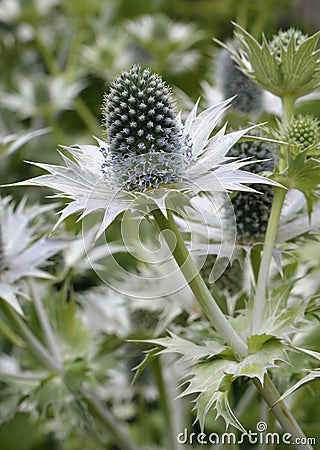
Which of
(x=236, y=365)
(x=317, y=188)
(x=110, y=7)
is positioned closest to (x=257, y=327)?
(x=236, y=365)

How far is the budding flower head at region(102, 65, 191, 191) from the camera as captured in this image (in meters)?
0.62

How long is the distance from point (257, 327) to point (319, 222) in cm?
18

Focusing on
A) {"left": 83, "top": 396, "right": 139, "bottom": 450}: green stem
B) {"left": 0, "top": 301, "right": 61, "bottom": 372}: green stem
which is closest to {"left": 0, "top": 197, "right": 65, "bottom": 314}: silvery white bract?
{"left": 0, "top": 301, "right": 61, "bottom": 372}: green stem

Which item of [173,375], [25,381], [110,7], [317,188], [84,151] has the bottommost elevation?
[173,375]

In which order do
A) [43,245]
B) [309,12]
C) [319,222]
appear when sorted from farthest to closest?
1. [309,12]
2. [43,245]
3. [319,222]

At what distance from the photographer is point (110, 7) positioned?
7.43 ft

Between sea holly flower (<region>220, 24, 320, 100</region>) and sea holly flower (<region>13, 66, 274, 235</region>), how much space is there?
9 cm

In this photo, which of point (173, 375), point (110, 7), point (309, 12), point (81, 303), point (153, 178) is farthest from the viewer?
point (309, 12)

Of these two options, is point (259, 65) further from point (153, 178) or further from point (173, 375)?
point (173, 375)

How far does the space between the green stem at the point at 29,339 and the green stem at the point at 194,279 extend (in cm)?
30

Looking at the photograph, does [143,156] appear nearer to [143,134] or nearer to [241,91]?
[143,134]

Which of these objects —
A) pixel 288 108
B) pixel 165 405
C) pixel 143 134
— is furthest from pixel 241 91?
pixel 165 405

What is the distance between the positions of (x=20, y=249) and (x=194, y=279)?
14.0 inches

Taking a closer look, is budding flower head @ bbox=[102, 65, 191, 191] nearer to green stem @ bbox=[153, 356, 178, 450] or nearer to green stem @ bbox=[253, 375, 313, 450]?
green stem @ bbox=[253, 375, 313, 450]
